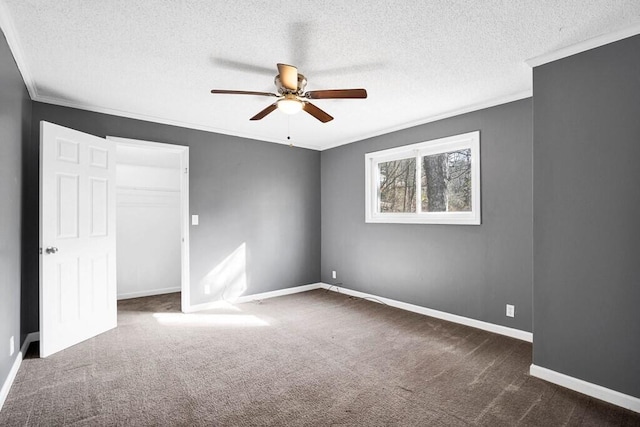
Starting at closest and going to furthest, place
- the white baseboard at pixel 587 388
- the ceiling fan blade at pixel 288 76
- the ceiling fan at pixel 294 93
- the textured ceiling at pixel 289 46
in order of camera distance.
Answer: the textured ceiling at pixel 289 46 < the white baseboard at pixel 587 388 < the ceiling fan blade at pixel 288 76 < the ceiling fan at pixel 294 93

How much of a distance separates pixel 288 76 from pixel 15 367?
3.12 m

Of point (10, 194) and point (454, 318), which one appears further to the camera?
point (454, 318)

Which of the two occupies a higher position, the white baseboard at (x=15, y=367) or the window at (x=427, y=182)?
the window at (x=427, y=182)

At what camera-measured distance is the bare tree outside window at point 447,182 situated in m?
3.81

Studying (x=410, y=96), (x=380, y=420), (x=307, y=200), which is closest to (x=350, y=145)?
(x=307, y=200)

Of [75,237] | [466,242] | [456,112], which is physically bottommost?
[466,242]

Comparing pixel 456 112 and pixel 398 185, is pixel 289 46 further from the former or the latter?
pixel 398 185

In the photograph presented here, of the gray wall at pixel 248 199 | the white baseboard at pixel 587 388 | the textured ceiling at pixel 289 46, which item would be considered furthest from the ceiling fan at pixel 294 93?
the white baseboard at pixel 587 388

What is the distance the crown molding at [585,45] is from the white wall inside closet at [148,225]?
464cm

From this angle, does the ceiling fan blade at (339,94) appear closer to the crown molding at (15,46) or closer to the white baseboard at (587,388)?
the crown molding at (15,46)

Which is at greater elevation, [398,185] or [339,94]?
[339,94]

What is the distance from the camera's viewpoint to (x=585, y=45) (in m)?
2.29

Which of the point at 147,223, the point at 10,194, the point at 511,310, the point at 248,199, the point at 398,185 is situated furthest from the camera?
the point at 147,223

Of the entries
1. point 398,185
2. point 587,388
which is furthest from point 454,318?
point 398,185
